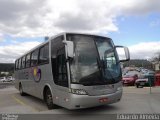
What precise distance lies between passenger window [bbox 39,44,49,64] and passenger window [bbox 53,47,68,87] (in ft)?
4.20

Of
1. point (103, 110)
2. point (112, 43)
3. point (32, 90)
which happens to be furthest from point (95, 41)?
point (32, 90)

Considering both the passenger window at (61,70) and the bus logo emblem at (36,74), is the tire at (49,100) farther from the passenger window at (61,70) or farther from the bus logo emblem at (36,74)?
the bus logo emblem at (36,74)

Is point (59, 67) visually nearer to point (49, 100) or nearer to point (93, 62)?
point (93, 62)

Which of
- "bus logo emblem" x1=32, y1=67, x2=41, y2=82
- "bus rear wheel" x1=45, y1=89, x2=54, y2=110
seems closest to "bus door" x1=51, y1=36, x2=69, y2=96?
"bus rear wheel" x1=45, y1=89, x2=54, y2=110

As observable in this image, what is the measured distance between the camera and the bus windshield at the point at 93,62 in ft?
30.8

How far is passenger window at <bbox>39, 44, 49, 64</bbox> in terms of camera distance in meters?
11.8

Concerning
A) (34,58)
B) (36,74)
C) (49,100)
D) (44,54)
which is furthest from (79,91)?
(34,58)

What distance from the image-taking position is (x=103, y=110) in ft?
34.1

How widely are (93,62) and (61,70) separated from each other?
3.95ft

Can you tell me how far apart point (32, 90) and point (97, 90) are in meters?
6.06

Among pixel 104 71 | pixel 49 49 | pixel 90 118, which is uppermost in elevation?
pixel 49 49

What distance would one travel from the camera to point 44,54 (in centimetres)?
1223

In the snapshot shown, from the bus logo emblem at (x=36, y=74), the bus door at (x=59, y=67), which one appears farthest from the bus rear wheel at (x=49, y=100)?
the bus logo emblem at (x=36, y=74)

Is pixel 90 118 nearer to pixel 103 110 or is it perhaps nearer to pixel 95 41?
pixel 103 110
